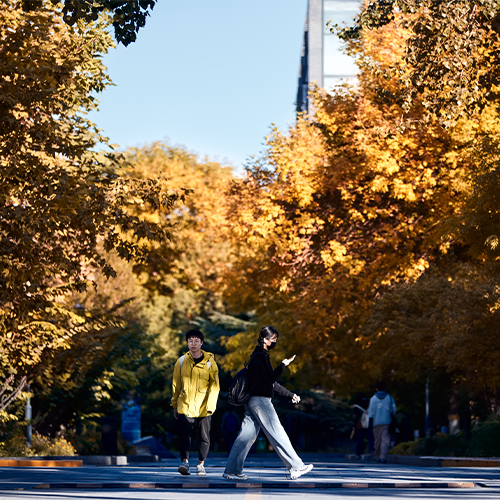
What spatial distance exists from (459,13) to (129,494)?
9303 mm

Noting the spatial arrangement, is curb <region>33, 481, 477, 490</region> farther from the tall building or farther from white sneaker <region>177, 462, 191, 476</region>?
the tall building

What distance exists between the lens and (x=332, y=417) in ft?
159

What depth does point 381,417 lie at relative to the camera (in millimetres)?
20969

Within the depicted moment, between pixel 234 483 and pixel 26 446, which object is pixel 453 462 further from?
pixel 26 446

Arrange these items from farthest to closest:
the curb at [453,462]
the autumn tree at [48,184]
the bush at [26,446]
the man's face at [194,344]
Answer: the bush at [26,446] → the curb at [453,462] → the autumn tree at [48,184] → the man's face at [194,344]

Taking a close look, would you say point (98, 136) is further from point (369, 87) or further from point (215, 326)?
point (215, 326)

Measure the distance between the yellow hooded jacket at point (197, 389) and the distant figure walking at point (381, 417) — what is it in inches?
355

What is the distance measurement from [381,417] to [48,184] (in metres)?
8.81

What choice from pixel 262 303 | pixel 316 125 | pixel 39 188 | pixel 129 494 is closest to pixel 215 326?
pixel 262 303

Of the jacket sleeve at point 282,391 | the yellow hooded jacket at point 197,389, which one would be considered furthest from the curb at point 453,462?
the jacket sleeve at point 282,391

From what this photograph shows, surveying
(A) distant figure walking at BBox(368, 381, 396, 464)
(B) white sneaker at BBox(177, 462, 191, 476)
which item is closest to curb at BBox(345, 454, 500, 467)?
(A) distant figure walking at BBox(368, 381, 396, 464)

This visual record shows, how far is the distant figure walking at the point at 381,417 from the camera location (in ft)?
68.6

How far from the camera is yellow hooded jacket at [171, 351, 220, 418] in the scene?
41.1ft

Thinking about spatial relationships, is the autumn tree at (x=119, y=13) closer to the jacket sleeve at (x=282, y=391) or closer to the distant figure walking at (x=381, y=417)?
the jacket sleeve at (x=282, y=391)
